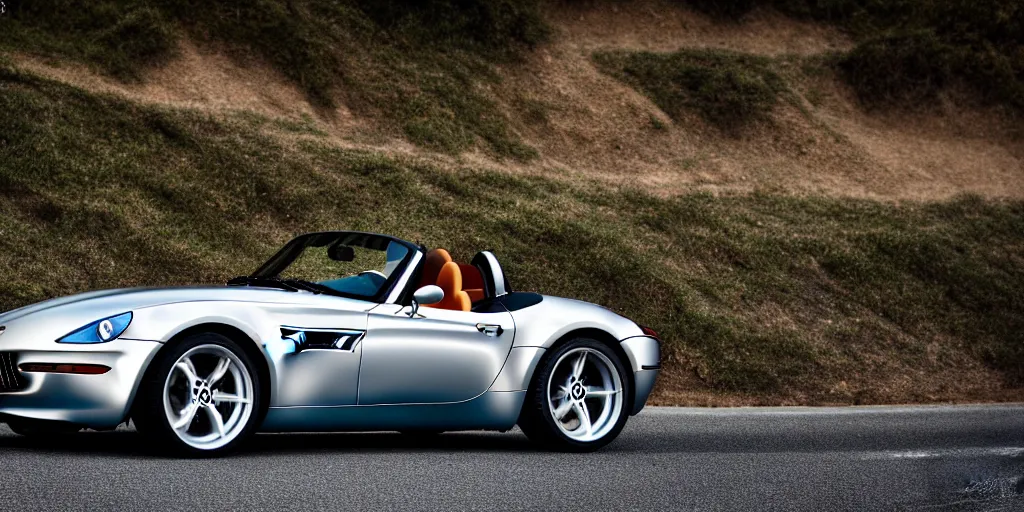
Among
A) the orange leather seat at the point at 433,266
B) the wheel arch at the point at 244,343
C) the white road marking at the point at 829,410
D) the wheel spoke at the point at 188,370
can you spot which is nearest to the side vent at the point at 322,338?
the wheel arch at the point at 244,343

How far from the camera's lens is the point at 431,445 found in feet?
25.9

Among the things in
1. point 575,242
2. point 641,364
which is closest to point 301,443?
point 641,364

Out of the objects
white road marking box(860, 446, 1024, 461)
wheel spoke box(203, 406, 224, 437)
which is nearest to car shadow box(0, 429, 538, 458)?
wheel spoke box(203, 406, 224, 437)

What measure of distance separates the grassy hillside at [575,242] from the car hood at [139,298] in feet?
26.1

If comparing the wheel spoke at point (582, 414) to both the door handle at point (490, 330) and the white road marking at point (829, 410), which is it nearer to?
the door handle at point (490, 330)

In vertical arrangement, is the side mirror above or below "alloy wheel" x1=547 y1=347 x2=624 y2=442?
above

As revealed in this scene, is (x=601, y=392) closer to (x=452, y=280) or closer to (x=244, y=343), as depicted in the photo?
(x=452, y=280)

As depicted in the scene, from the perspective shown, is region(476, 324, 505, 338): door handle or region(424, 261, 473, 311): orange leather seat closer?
region(476, 324, 505, 338): door handle

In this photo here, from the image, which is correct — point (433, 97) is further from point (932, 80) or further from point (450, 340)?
point (450, 340)

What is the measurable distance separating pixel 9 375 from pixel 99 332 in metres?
0.49

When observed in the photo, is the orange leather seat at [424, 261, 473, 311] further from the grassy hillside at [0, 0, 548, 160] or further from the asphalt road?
the grassy hillside at [0, 0, 548, 160]

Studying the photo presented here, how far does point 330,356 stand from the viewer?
263 inches

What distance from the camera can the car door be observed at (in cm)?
685

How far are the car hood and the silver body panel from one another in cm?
1
